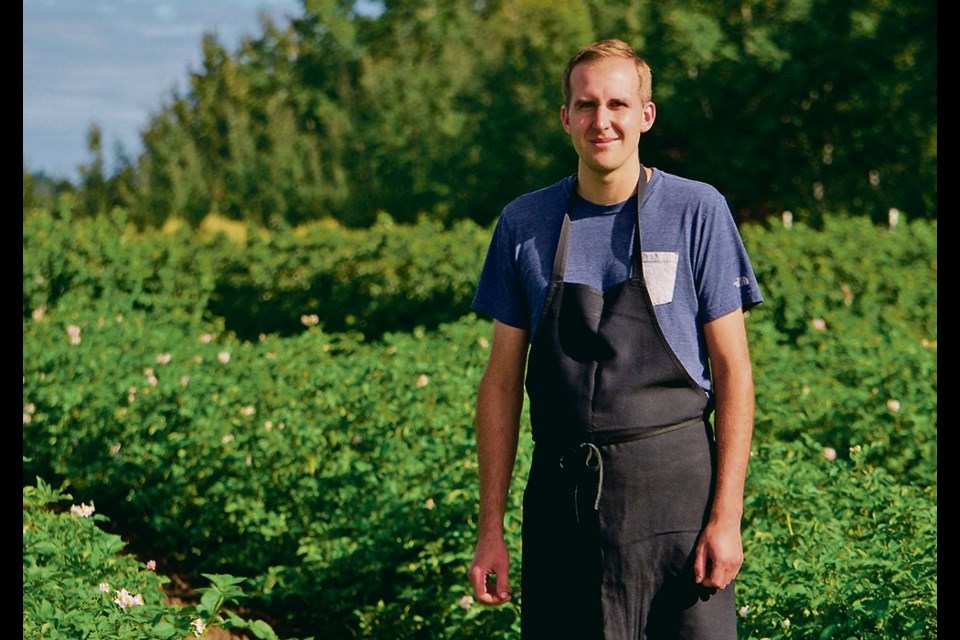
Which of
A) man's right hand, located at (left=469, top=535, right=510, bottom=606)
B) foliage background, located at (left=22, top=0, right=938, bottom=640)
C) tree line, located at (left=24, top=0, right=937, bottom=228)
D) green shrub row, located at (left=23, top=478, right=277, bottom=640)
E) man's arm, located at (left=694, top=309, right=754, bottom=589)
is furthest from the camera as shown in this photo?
tree line, located at (left=24, top=0, right=937, bottom=228)

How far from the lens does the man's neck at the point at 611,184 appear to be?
262 centimetres

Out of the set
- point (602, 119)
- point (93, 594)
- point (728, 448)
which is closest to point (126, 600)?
point (93, 594)

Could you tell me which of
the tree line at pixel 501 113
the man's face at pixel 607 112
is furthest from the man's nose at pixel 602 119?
the tree line at pixel 501 113

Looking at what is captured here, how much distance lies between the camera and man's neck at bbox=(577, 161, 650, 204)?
8.59 feet

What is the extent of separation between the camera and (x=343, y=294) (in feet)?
36.3

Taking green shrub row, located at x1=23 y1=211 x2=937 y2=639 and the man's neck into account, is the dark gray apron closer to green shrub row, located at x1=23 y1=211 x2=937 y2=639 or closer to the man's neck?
the man's neck

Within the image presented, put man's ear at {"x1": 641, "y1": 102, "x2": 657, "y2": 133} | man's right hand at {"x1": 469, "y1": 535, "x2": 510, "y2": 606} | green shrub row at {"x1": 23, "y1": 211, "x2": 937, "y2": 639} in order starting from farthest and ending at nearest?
1. green shrub row at {"x1": 23, "y1": 211, "x2": 937, "y2": 639}
2. man's right hand at {"x1": 469, "y1": 535, "x2": 510, "y2": 606}
3. man's ear at {"x1": 641, "y1": 102, "x2": 657, "y2": 133}

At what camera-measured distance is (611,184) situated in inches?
104

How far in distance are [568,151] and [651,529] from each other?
68.1ft

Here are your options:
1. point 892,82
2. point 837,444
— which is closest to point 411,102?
point 892,82

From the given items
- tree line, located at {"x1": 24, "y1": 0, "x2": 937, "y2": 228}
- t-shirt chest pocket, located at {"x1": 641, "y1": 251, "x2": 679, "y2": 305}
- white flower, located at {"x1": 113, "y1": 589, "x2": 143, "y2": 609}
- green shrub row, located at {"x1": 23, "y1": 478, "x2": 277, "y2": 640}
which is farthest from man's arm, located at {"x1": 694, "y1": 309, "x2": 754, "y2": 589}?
tree line, located at {"x1": 24, "y1": 0, "x2": 937, "y2": 228}

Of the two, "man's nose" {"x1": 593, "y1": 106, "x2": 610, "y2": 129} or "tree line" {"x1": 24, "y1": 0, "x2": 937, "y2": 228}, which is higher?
"tree line" {"x1": 24, "y1": 0, "x2": 937, "y2": 228}

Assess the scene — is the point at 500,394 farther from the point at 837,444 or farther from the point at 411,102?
the point at 411,102

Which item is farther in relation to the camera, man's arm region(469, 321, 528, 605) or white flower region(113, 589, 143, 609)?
white flower region(113, 589, 143, 609)
